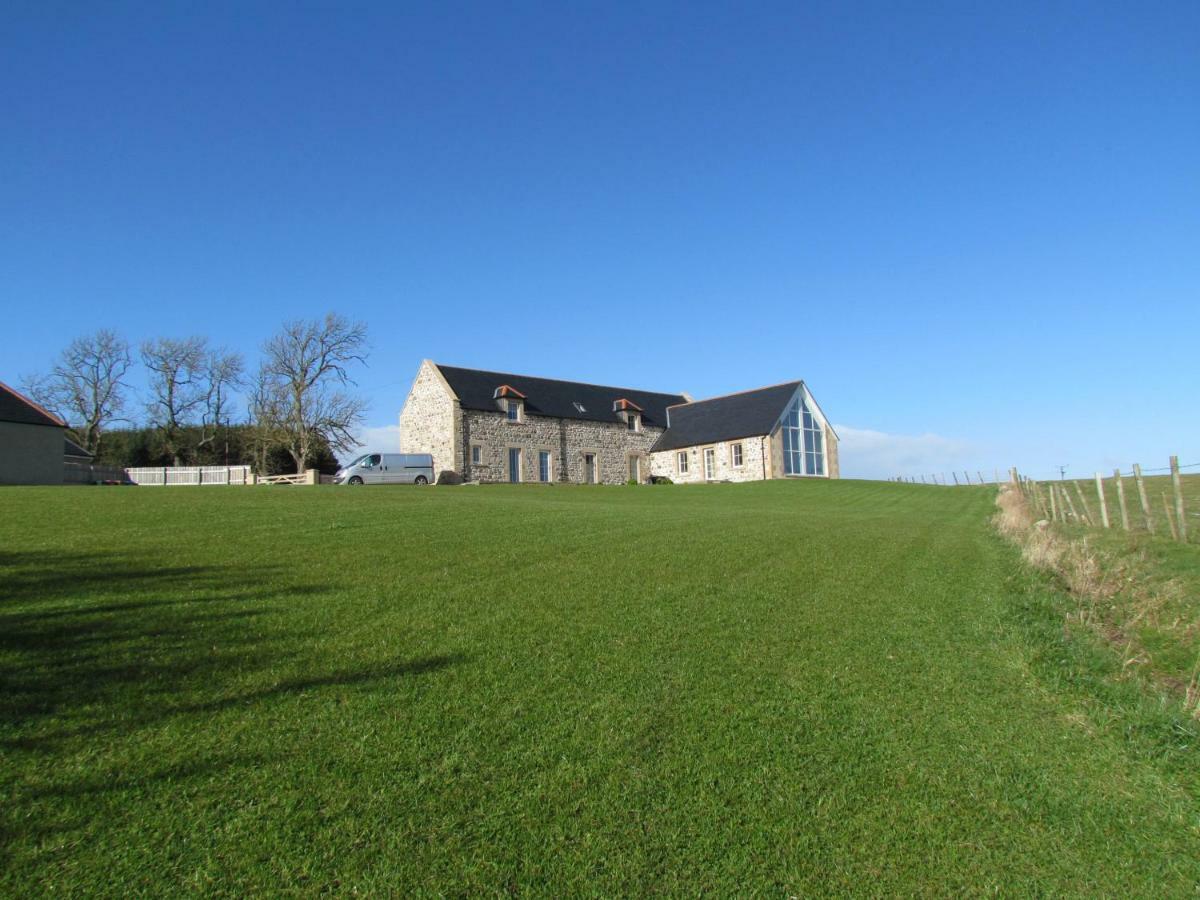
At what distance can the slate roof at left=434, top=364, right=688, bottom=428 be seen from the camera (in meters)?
41.8

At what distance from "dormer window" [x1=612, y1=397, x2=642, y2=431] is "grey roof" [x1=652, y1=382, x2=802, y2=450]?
2.11 meters

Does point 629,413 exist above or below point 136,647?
above

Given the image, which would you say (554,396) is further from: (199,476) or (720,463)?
(199,476)

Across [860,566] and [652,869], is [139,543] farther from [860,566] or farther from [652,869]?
[860,566]

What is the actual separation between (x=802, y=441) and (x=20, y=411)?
3927 cm

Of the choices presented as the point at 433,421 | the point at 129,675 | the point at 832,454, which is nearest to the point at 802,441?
the point at 832,454

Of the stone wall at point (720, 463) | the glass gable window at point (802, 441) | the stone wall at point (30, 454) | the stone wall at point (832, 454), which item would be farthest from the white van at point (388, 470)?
the stone wall at point (832, 454)

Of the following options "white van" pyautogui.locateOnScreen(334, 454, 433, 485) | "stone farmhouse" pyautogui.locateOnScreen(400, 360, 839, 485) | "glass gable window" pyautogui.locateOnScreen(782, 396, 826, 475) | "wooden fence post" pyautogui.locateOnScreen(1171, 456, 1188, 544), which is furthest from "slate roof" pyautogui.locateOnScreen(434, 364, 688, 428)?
"wooden fence post" pyautogui.locateOnScreen(1171, 456, 1188, 544)

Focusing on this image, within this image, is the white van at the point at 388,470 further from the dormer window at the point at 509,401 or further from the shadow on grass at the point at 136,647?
the shadow on grass at the point at 136,647

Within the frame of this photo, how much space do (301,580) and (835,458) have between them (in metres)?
42.9

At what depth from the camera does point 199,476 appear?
3309 cm

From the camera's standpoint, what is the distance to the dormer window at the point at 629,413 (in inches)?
1876

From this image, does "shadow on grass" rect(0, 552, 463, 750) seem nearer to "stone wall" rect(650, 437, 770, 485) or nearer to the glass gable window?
"stone wall" rect(650, 437, 770, 485)

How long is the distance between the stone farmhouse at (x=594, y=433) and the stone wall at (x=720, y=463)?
65 mm
